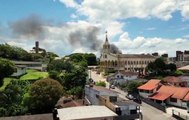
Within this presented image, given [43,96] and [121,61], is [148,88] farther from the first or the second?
[121,61]

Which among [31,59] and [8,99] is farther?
[31,59]

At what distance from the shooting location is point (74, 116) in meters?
31.8

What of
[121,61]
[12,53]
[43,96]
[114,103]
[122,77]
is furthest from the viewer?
[121,61]

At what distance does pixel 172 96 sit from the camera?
50.1 metres

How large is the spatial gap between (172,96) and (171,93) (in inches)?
40.0

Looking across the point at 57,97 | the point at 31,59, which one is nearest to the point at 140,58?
the point at 31,59

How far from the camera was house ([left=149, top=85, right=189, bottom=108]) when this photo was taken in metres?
48.4

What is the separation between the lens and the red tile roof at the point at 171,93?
161 feet

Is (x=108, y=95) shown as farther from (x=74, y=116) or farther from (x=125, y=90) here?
(x=125, y=90)

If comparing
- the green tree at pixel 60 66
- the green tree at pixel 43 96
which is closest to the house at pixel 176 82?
the green tree at pixel 60 66

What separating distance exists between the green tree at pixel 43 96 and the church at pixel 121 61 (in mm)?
60941

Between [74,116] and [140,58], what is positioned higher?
[140,58]

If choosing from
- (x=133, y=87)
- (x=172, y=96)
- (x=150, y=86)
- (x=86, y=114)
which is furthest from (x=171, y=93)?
(x=86, y=114)

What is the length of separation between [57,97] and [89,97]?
Result: 294 inches
